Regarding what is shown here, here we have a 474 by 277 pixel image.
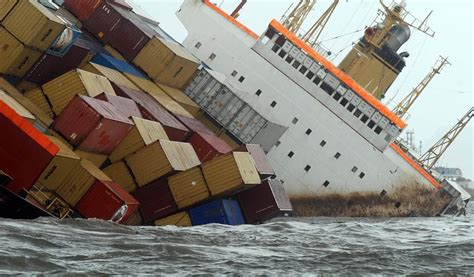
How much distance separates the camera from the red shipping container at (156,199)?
30.3 metres

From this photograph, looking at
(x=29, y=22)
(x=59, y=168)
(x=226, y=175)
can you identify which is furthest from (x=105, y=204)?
(x=29, y=22)

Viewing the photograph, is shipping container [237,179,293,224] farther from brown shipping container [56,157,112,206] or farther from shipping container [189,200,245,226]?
brown shipping container [56,157,112,206]

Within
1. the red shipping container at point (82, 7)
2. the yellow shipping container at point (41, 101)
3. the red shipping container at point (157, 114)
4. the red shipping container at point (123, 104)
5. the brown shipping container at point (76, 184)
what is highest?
the red shipping container at point (82, 7)

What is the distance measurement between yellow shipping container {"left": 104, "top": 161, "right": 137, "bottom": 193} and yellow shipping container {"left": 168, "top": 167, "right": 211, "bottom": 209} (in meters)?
1.50

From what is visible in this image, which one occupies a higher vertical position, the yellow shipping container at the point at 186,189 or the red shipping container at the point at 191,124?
the red shipping container at the point at 191,124

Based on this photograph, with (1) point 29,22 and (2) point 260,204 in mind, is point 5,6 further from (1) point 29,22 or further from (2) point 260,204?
(2) point 260,204

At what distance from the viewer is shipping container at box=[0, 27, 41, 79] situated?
1221 inches

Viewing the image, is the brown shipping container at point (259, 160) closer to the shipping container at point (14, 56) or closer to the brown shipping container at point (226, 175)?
the brown shipping container at point (226, 175)

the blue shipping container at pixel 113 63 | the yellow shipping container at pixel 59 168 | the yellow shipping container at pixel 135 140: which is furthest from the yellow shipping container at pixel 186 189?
the blue shipping container at pixel 113 63

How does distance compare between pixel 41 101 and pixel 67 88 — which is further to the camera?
pixel 41 101

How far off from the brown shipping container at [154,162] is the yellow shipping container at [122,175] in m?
0.22

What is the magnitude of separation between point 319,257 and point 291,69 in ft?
87.1

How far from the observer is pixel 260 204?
33281 millimetres

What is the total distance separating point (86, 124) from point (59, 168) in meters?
1.98
